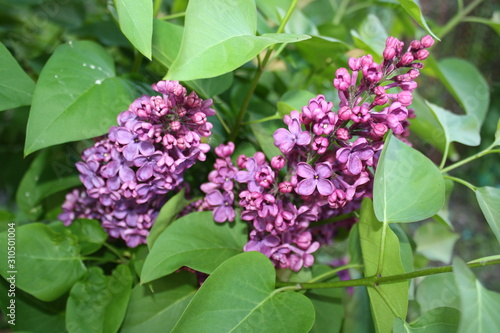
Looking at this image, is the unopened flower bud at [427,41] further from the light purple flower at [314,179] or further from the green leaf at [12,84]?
the green leaf at [12,84]

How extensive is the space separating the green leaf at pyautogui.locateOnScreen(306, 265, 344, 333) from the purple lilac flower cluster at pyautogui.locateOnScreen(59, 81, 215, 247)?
0.74ft

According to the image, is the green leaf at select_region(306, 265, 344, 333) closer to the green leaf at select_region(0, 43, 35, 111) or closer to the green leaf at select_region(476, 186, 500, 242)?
the green leaf at select_region(476, 186, 500, 242)

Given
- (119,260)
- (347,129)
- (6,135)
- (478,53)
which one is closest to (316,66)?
(347,129)

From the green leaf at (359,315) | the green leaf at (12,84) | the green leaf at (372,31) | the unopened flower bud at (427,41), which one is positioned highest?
the unopened flower bud at (427,41)

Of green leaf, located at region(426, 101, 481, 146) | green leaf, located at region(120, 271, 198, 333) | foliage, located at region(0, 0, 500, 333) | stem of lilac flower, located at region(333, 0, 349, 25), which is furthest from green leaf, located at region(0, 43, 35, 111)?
stem of lilac flower, located at region(333, 0, 349, 25)

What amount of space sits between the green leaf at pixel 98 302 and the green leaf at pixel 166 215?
74 mm

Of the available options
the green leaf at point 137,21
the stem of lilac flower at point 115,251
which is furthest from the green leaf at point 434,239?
the green leaf at point 137,21

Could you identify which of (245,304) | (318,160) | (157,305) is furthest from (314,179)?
(157,305)

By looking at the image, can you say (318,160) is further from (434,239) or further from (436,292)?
(434,239)

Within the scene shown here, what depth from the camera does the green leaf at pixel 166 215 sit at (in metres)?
0.49

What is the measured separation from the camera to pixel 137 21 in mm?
399

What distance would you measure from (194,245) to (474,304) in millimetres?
269

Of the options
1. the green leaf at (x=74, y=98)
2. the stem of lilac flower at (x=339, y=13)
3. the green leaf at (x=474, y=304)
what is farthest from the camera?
the stem of lilac flower at (x=339, y=13)

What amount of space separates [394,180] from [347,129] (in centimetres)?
7
